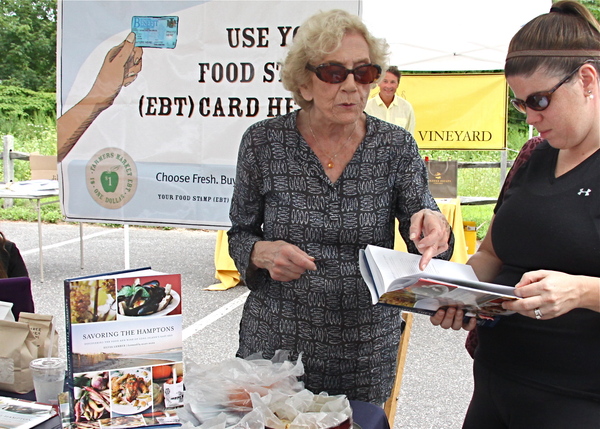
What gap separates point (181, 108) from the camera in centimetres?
325

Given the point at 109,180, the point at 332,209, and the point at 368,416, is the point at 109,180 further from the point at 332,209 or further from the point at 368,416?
the point at 368,416

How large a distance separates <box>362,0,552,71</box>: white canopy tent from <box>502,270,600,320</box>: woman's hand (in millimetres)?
5249

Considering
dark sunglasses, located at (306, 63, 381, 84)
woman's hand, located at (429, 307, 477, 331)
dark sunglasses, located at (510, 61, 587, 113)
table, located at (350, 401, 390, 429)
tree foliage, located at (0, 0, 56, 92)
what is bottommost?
table, located at (350, 401, 390, 429)

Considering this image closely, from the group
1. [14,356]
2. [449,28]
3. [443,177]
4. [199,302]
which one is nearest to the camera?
[14,356]

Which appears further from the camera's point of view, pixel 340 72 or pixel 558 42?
pixel 340 72

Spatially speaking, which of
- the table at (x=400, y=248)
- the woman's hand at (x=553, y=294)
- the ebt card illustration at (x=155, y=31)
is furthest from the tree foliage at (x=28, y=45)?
the woman's hand at (x=553, y=294)

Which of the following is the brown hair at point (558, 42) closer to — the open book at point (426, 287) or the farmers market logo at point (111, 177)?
the open book at point (426, 287)

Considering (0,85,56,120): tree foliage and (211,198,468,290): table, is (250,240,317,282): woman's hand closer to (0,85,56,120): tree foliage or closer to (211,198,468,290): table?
(211,198,468,290): table

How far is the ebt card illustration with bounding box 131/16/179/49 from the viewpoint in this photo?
3173mm

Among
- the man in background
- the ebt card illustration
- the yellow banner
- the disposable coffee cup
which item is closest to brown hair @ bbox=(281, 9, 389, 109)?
the disposable coffee cup

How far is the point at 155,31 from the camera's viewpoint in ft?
10.5

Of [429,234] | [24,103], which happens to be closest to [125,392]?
[429,234]

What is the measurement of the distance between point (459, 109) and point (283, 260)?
22.7ft

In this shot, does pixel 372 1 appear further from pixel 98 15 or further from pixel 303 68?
pixel 303 68
